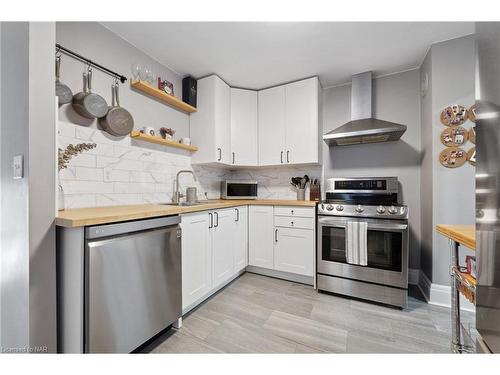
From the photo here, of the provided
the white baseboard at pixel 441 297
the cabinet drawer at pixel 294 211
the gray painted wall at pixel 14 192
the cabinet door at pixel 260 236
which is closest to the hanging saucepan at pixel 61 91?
the gray painted wall at pixel 14 192

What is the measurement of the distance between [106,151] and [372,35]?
2.54m

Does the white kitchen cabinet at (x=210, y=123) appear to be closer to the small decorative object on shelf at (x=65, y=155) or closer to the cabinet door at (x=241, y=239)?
the cabinet door at (x=241, y=239)

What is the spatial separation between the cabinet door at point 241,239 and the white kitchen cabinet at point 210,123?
0.69 m

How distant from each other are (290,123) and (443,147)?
1.56 m

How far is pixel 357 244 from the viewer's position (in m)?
2.04

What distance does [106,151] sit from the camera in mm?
1729

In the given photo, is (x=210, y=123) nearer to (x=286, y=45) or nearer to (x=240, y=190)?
(x=240, y=190)

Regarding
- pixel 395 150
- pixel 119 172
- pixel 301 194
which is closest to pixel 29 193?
pixel 119 172

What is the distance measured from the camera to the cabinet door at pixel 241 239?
7.85 feet

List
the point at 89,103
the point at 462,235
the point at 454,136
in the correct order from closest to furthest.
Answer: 1. the point at 462,235
2. the point at 89,103
3. the point at 454,136
